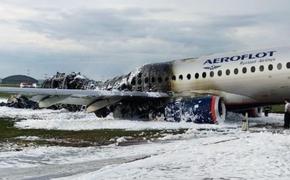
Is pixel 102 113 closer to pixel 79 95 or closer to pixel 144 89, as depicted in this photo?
pixel 144 89

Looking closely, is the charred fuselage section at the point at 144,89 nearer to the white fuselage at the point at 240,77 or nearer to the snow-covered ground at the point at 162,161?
the white fuselage at the point at 240,77

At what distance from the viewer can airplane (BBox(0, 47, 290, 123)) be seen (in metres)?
25.3

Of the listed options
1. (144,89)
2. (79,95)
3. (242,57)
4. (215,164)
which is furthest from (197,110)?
(215,164)

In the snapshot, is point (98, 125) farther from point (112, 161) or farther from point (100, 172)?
point (100, 172)

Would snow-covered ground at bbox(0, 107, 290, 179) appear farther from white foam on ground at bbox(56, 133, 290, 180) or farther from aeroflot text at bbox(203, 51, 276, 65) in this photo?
aeroflot text at bbox(203, 51, 276, 65)

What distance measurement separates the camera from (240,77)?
2622 cm

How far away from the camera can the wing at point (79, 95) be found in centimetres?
2639

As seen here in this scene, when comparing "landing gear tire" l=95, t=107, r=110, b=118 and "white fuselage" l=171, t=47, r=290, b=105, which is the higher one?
"white fuselage" l=171, t=47, r=290, b=105

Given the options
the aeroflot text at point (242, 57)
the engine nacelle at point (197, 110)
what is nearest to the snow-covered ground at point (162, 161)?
the engine nacelle at point (197, 110)

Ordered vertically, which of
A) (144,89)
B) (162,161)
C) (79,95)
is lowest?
(162,161)

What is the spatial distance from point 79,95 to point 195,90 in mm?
6149

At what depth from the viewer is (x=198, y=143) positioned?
1617cm

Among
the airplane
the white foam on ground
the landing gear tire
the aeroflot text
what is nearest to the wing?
the airplane

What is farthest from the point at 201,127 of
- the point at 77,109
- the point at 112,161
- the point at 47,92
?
the point at 77,109
